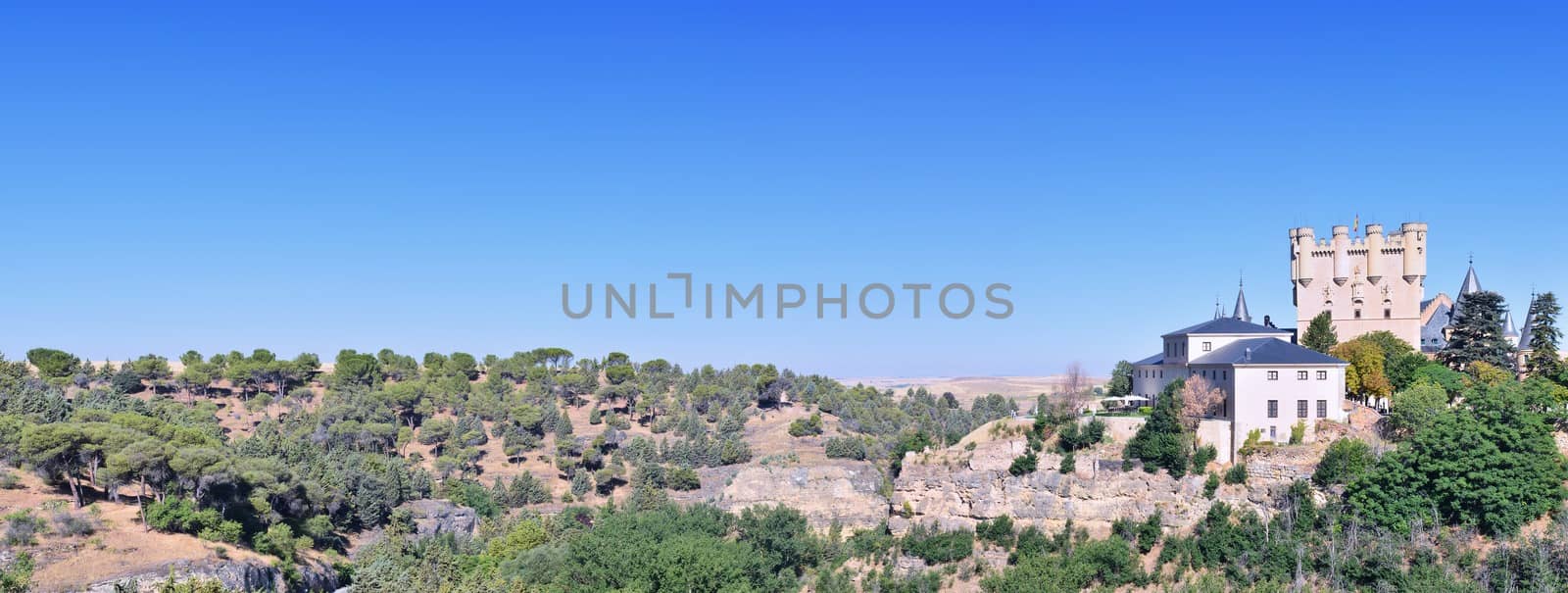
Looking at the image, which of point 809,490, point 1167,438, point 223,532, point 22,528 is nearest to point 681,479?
point 809,490

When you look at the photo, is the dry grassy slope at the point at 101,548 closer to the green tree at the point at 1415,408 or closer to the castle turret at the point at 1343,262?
the green tree at the point at 1415,408

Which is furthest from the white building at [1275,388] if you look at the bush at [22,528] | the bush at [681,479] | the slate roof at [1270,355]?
the bush at [22,528]

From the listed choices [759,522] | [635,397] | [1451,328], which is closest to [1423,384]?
[1451,328]

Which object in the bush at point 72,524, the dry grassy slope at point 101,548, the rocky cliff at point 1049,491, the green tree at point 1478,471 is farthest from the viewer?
the rocky cliff at point 1049,491

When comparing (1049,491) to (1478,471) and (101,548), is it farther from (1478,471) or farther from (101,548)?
(101,548)

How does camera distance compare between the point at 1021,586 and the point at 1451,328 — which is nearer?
the point at 1021,586

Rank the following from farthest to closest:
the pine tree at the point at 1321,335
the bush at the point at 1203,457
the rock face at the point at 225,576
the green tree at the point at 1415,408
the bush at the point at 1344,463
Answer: the pine tree at the point at 1321,335 < the bush at the point at 1203,457 < the green tree at the point at 1415,408 < the bush at the point at 1344,463 < the rock face at the point at 225,576

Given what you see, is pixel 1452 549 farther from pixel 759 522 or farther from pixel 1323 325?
pixel 759 522

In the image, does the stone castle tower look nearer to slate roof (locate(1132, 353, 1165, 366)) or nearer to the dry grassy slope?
slate roof (locate(1132, 353, 1165, 366))
